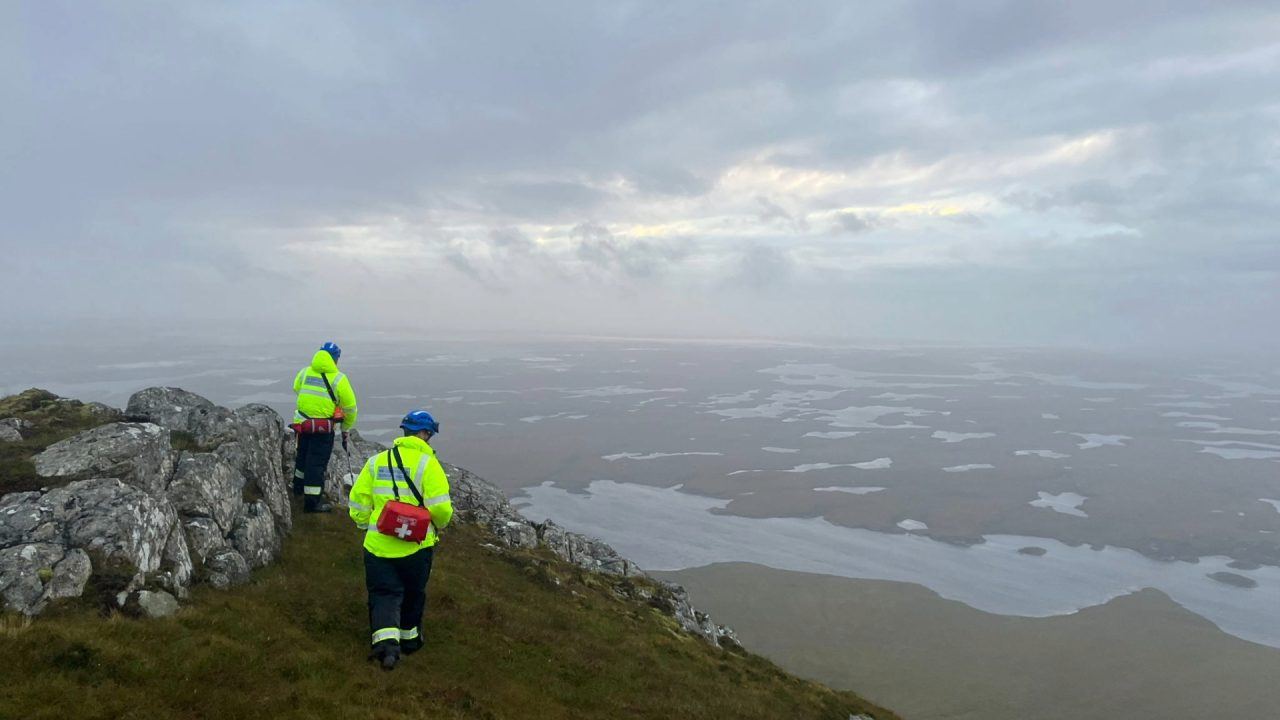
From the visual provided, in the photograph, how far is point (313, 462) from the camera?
18969 mm

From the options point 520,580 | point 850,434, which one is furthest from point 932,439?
point 520,580

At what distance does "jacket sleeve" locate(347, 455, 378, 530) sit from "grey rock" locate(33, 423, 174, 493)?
21.0 ft

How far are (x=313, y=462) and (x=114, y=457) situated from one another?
5.16m

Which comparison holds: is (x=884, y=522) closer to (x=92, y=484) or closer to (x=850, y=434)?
(x=850, y=434)

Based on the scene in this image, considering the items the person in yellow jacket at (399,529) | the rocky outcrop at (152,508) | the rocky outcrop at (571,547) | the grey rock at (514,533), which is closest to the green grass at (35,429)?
the rocky outcrop at (152,508)

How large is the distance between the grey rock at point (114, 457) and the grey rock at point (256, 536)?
6.72 feet

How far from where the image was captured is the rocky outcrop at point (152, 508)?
439 inches

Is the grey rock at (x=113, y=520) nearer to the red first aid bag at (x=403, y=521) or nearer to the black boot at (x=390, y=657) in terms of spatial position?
the black boot at (x=390, y=657)

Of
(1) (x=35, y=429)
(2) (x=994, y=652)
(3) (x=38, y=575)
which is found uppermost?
(1) (x=35, y=429)

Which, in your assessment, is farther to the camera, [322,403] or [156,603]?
[322,403]

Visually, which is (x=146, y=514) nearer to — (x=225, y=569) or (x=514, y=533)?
(x=225, y=569)

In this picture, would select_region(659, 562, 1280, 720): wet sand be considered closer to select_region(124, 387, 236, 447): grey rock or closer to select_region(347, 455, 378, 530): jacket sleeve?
select_region(124, 387, 236, 447): grey rock

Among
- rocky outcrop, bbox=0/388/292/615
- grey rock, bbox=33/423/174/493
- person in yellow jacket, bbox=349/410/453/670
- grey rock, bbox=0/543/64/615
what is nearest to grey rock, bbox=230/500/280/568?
rocky outcrop, bbox=0/388/292/615

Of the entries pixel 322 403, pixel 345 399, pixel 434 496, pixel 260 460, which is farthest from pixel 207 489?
pixel 434 496
